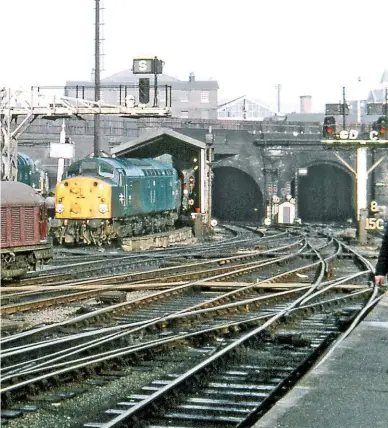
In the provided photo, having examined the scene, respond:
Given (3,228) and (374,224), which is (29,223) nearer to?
(3,228)

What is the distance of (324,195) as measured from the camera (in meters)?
55.1

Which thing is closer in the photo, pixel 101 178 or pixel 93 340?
pixel 93 340

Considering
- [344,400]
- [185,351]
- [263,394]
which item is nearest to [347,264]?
[185,351]

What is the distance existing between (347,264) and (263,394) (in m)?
16.1

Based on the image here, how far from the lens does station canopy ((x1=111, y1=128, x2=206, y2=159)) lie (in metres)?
37.6

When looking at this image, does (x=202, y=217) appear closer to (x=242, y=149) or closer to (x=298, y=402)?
(x=242, y=149)

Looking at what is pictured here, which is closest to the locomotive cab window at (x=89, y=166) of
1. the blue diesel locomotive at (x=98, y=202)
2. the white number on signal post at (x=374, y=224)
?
the blue diesel locomotive at (x=98, y=202)

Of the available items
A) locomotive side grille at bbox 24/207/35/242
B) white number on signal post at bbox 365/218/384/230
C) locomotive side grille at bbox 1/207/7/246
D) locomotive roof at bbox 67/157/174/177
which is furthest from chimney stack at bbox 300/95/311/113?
locomotive side grille at bbox 1/207/7/246

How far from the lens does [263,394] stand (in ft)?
28.4

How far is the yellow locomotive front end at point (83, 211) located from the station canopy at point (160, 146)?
723 centimetres

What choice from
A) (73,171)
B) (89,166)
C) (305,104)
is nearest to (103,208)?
(89,166)

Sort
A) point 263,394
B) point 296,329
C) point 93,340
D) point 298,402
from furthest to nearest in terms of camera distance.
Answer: point 296,329
point 93,340
point 263,394
point 298,402

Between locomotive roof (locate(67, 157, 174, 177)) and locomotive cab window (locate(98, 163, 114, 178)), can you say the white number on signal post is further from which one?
locomotive cab window (locate(98, 163, 114, 178))

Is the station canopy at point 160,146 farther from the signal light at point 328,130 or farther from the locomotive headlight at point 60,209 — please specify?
the locomotive headlight at point 60,209
